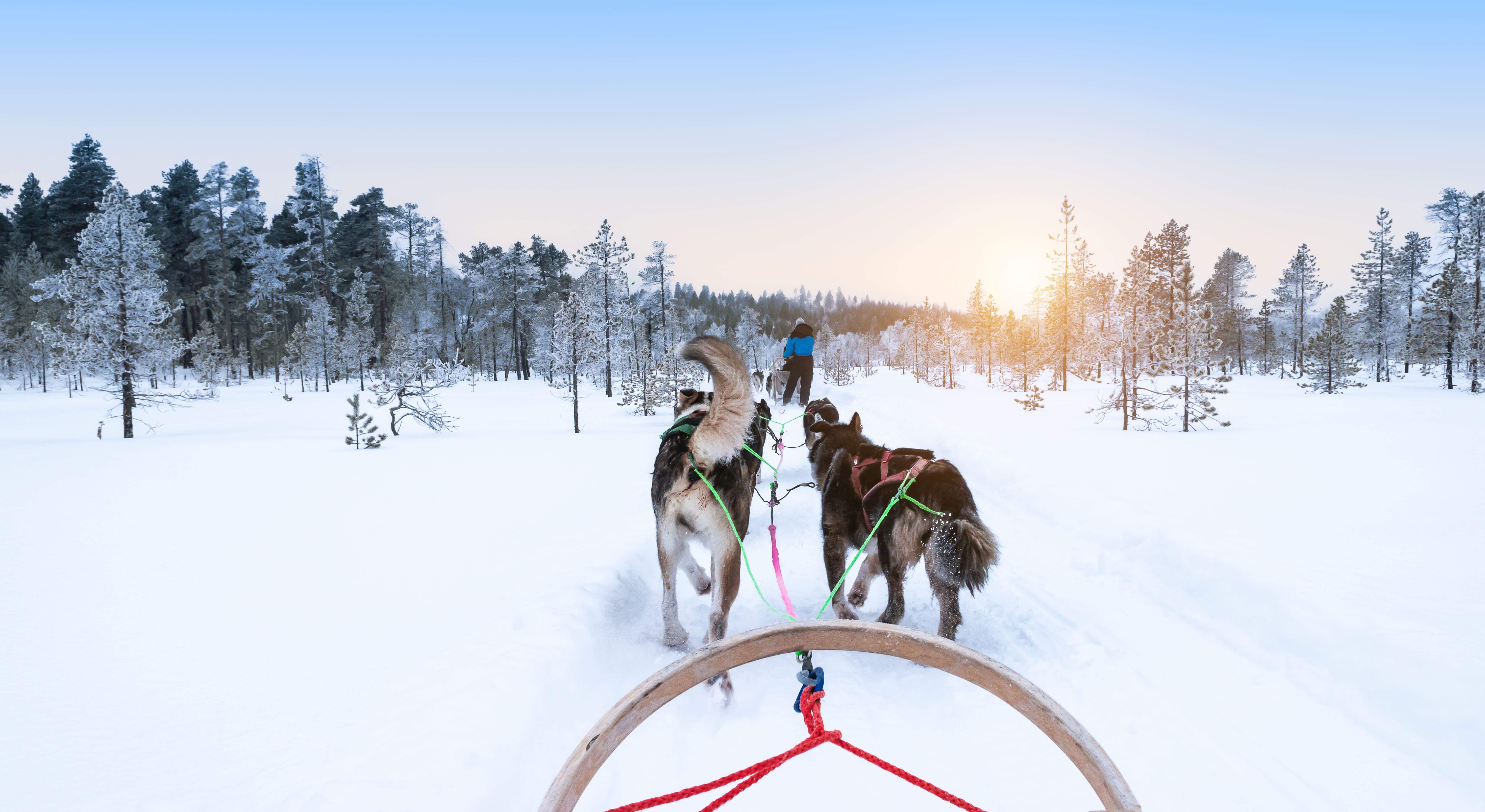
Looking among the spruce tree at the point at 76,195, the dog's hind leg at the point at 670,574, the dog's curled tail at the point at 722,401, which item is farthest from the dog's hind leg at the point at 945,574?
the spruce tree at the point at 76,195

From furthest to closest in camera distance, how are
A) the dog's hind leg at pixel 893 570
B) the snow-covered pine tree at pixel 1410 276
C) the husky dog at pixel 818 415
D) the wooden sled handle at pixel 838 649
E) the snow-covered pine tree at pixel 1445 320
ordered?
the snow-covered pine tree at pixel 1410 276 < the snow-covered pine tree at pixel 1445 320 < the husky dog at pixel 818 415 < the dog's hind leg at pixel 893 570 < the wooden sled handle at pixel 838 649

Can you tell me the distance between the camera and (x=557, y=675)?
338 cm

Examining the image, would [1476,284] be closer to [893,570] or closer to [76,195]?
[893,570]

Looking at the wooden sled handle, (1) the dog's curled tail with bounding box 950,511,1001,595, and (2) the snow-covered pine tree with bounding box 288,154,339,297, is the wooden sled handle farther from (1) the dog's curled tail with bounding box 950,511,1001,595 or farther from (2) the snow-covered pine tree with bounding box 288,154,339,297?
(2) the snow-covered pine tree with bounding box 288,154,339,297

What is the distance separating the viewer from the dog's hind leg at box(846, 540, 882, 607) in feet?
15.0

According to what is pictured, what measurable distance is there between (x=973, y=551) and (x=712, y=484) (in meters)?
1.57

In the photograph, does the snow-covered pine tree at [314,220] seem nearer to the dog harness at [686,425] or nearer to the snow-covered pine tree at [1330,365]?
the dog harness at [686,425]

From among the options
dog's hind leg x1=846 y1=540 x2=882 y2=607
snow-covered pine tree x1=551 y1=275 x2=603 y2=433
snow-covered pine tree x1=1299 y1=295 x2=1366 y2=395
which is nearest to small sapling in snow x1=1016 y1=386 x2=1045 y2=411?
snow-covered pine tree x1=551 y1=275 x2=603 y2=433

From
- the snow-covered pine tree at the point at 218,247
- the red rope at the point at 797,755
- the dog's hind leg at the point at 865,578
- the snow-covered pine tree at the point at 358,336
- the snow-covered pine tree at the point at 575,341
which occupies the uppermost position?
the snow-covered pine tree at the point at 218,247

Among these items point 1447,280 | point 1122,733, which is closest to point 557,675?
point 1122,733

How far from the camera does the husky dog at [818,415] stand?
224 inches

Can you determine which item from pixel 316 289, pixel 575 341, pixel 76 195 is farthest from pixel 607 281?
pixel 76 195

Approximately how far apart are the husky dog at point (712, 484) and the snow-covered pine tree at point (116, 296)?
2493cm

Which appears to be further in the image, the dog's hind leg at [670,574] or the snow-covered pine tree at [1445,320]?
the snow-covered pine tree at [1445,320]
